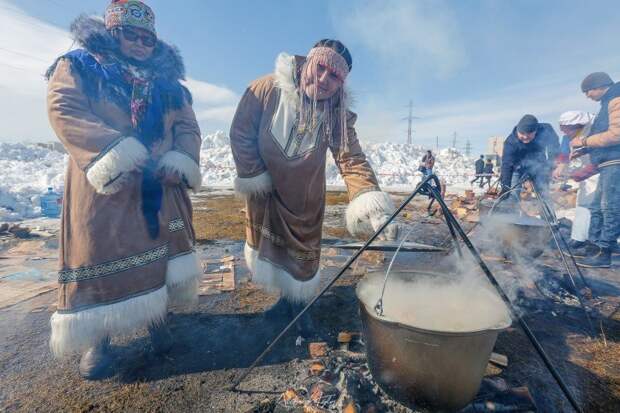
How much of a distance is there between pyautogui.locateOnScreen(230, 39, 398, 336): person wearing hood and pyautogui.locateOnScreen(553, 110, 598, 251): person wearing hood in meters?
4.79

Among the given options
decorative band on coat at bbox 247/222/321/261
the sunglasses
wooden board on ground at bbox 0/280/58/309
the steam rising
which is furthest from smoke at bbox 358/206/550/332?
wooden board on ground at bbox 0/280/58/309

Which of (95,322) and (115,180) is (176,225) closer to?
(115,180)

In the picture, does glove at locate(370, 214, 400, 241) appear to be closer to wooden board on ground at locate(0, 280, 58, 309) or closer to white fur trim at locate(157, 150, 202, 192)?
white fur trim at locate(157, 150, 202, 192)

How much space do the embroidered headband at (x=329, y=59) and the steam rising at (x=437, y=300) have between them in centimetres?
172

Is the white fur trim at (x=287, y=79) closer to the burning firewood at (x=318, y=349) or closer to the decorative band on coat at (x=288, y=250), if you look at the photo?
the decorative band on coat at (x=288, y=250)

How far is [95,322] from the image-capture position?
206cm

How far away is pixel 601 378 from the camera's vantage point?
7.97 feet

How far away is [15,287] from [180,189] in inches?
127

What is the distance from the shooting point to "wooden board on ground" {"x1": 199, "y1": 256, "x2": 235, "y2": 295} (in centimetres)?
390

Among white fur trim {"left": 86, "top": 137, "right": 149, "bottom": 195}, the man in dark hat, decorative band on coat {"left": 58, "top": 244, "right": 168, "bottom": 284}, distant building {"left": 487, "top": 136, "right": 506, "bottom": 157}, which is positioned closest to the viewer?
white fur trim {"left": 86, "top": 137, "right": 149, "bottom": 195}

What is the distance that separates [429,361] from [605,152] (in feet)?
17.7

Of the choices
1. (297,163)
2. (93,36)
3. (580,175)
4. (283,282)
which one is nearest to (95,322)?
(283,282)

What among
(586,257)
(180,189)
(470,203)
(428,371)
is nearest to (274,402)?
(428,371)

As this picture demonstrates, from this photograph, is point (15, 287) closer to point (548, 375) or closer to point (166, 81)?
point (166, 81)
